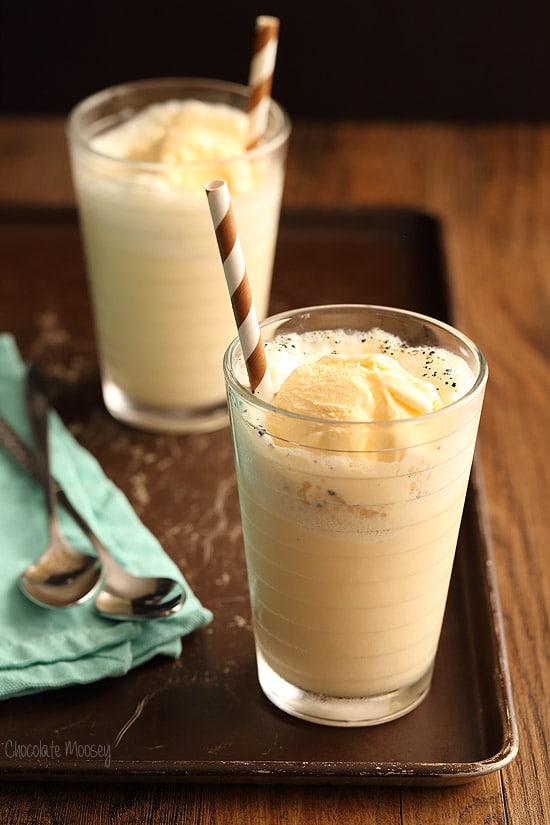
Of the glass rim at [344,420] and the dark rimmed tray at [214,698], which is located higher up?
the glass rim at [344,420]

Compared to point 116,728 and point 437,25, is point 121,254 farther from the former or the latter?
point 437,25

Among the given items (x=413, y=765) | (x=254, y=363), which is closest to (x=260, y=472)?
(x=254, y=363)

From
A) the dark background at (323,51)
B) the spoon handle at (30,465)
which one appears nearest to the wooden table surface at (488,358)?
the dark background at (323,51)

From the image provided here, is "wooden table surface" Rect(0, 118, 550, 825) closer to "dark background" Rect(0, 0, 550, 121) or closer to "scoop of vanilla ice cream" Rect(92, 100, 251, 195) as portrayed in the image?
"dark background" Rect(0, 0, 550, 121)

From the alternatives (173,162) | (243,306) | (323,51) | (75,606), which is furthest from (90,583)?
(323,51)

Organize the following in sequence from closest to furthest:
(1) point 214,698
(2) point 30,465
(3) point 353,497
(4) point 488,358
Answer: (3) point 353,497, (1) point 214,698, (2) point 30,465, (4) point 488,358

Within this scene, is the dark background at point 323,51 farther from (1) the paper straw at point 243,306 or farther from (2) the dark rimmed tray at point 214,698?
(1) the paper straw at point 243,306

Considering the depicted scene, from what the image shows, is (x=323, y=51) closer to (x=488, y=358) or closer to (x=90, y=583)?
(x=488, y=358)
